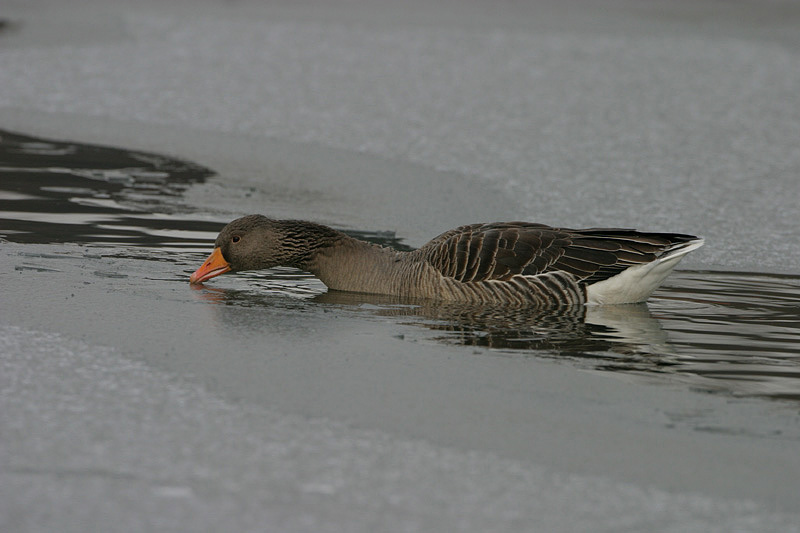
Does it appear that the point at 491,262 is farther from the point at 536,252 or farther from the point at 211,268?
the point at 211,268

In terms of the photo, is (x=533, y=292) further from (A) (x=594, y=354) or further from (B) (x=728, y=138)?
(B) (x=728, y=138)

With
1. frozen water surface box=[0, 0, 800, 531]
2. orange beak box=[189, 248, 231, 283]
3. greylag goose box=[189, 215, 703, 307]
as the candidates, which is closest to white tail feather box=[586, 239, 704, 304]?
greylag goose box=[189, 215, 703, 307]

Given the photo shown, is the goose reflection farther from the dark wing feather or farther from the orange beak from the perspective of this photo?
the dark wing feather

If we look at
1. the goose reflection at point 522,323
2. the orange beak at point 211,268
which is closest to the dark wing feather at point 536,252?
the goose reflection at point 522,323

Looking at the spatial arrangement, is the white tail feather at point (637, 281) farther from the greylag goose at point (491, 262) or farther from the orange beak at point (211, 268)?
the orange beak at point (211, 268)

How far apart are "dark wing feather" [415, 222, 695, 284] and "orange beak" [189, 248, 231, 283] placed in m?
1.24

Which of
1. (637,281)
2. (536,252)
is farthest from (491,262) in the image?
(637,281)

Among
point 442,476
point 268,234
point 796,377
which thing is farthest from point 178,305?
point 796,377

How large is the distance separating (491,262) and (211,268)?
5.71ft

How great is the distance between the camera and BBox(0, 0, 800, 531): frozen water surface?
3.75 metres

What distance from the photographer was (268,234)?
7094mm

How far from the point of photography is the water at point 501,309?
17.7 ft

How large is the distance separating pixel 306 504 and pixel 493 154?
25.5 feet

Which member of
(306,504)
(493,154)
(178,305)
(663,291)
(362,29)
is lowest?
(306,504)
